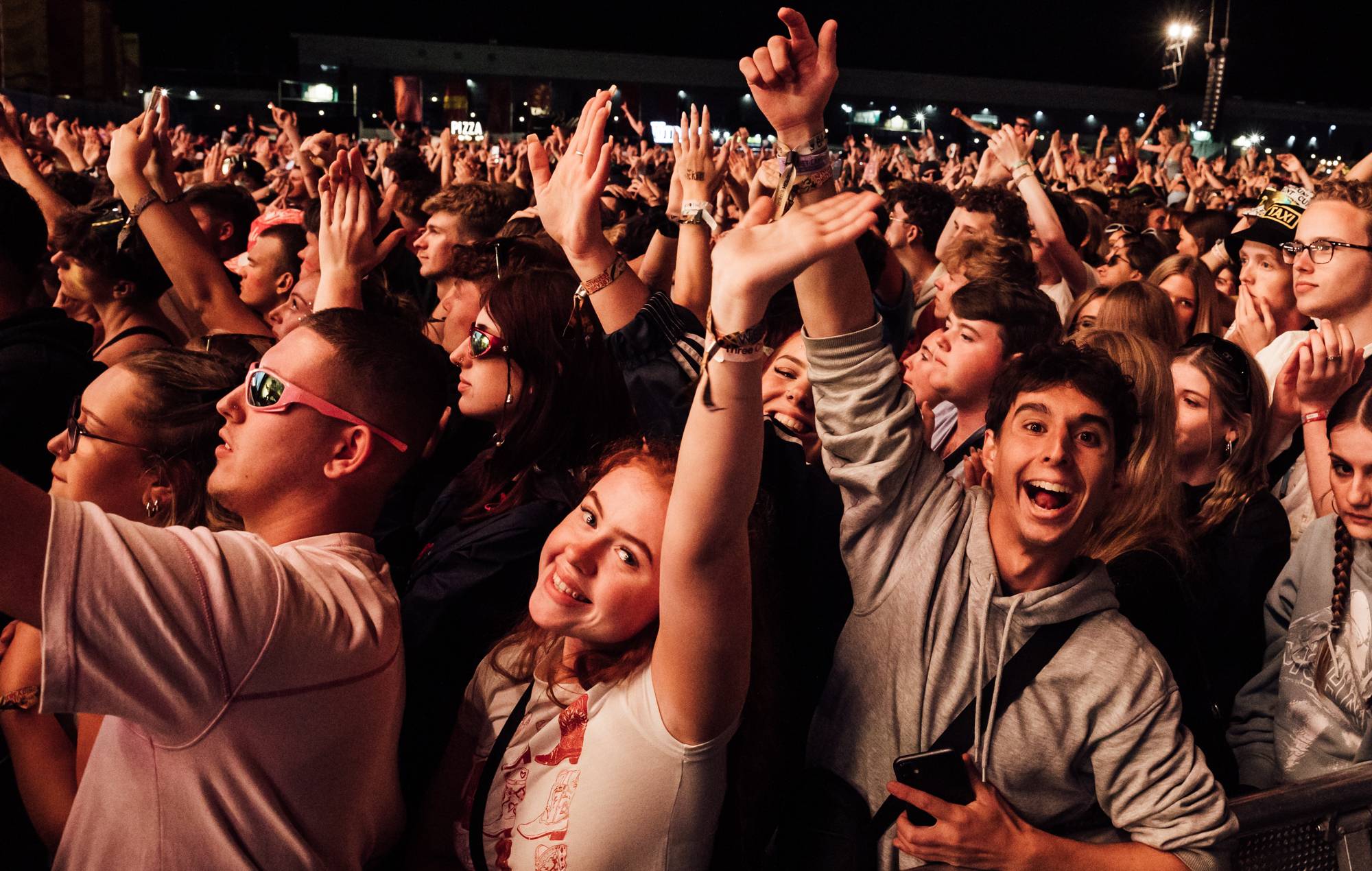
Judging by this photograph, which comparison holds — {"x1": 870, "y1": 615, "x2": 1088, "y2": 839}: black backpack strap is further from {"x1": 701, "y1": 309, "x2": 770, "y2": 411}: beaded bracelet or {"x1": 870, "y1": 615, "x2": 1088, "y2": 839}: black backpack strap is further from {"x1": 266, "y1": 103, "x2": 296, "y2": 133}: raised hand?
{"x1": 266, "y1": 103, "x2": 296, "y2": 133}: raised hand

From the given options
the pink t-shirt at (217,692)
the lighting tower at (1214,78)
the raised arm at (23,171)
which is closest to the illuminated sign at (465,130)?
the lighting tower at (1214,78)

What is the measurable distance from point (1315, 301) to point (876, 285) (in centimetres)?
163

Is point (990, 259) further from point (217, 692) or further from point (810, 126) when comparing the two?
point (217, 692)

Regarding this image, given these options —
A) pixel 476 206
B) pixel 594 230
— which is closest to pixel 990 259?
pixel 476 206

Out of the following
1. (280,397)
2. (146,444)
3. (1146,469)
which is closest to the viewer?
(280,397)

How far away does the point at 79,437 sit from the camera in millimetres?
2189

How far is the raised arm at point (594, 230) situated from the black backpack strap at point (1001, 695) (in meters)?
1.12

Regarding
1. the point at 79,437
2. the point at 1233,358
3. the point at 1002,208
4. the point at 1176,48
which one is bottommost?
the point at 79,437

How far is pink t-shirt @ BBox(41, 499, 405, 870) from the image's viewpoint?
1.23m

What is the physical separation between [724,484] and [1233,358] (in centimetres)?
219

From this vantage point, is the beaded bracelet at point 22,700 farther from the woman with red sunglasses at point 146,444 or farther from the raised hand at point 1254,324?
the raised hand at point 1254,324

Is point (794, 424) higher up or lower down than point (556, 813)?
higher up

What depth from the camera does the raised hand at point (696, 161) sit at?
358cm

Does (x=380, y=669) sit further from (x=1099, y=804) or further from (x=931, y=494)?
(x=1099, y=804)
